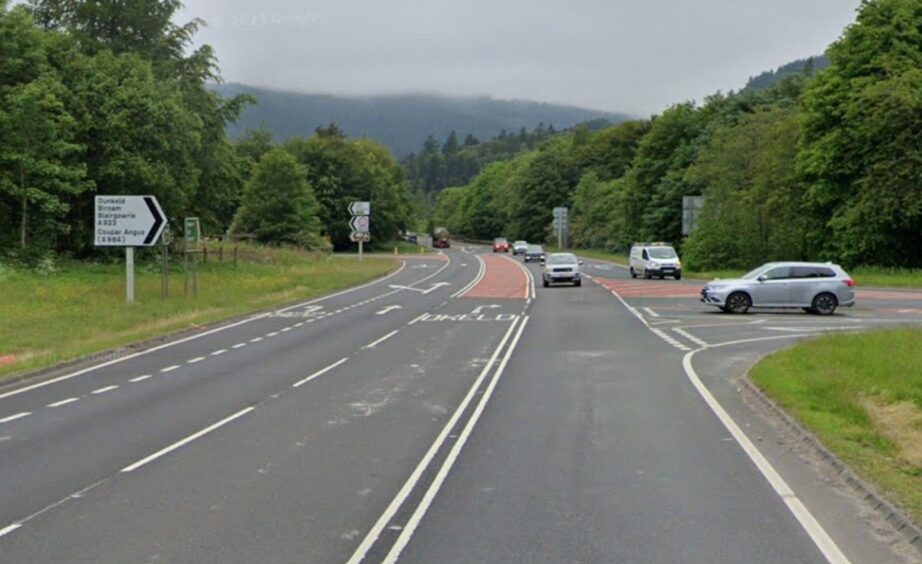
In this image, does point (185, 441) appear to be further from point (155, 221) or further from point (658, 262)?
point (658, 262)

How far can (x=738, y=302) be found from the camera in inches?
1156

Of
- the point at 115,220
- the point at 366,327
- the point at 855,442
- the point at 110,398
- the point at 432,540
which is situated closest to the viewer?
the point at 432,540

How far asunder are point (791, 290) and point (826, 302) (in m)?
1.05

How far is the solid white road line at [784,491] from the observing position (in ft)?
21.6

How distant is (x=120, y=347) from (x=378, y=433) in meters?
10.9

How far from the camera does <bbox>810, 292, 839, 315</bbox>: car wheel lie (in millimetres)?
28641

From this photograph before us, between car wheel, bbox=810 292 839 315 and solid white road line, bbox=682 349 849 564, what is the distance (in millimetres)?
16555

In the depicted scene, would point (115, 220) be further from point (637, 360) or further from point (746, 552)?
point (746, 552)

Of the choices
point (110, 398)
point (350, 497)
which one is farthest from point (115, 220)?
point (350, 497)

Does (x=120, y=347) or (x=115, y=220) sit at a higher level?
(x=115, y=220)

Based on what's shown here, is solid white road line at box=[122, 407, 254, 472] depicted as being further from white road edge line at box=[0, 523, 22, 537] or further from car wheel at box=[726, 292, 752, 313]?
car wheel at box=[726, 292, 752, 313]

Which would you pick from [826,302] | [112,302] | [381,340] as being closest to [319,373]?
[381,340]

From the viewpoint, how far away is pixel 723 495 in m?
8.07

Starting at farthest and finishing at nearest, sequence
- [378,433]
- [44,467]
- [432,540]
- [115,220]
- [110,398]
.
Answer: [115,220]
[110,398]
[378,433]
[44,467]
[432,540]
